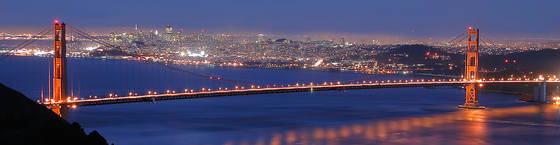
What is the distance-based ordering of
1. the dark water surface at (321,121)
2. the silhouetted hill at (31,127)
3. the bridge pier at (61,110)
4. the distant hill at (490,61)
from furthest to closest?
1. the distant hill at (490,61)
2. the dark water surface at (321,121)
3. the bridge pier at (61,110)
4. the silhouetted hill at (31,127)

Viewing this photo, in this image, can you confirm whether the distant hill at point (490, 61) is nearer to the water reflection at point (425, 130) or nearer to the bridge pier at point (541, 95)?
the bridge pier at point (541, 95)

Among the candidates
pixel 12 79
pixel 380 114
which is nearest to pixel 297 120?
pixel 380 114

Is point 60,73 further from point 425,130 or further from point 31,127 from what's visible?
point 425,130

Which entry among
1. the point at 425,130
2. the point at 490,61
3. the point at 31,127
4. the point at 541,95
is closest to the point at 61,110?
the point at 31,127

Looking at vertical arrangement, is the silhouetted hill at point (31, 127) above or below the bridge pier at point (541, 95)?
above

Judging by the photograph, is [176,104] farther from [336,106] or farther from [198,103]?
[336,106]

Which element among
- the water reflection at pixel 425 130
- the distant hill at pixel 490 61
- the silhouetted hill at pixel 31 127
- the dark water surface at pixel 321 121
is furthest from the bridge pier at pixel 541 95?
the silhouetted hill at pixel 31 127

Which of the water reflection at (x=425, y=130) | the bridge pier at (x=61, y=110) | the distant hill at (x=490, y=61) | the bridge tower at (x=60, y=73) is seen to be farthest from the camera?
the distant hill at (x=490, y=61)
